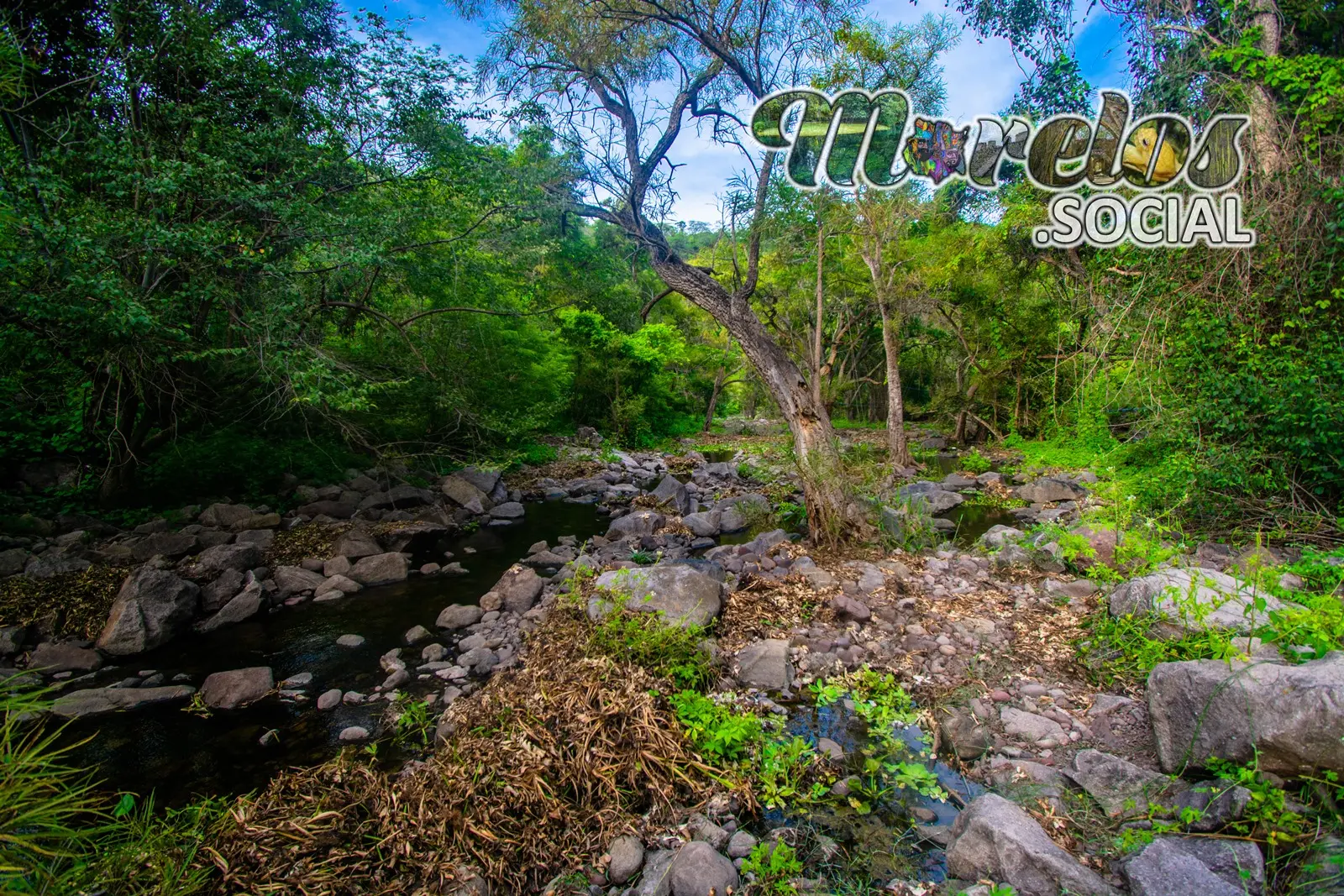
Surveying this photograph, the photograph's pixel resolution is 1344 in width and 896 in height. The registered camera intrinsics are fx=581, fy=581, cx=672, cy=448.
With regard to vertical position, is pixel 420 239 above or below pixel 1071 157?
below

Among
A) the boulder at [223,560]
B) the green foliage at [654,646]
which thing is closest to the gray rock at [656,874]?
the green foliage at [654,646]

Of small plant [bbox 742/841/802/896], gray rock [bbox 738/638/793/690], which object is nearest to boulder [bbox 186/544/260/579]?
gray rock [bbox 738/638/793/690]

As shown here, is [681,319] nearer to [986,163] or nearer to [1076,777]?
[986,163]

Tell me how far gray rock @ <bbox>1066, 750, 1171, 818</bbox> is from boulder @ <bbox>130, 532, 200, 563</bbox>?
1025 cm

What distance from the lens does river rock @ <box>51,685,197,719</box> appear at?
486 centimetres

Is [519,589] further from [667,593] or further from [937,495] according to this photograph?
[937,495]

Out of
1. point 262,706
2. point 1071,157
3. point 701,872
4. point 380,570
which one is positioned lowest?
point 262,706

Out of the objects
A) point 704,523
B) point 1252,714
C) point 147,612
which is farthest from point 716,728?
point 704,523

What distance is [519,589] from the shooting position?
22.8ft

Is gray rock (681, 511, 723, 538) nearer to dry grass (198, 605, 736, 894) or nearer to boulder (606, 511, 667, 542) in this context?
boulder (606, 511, 667, 542)

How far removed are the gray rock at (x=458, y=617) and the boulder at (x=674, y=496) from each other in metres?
5.35

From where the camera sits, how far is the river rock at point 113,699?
4855mm

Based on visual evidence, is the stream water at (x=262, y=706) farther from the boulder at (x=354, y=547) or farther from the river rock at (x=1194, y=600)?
the river rock at (x=1194, y=600)

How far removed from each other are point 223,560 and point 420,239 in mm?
6013
